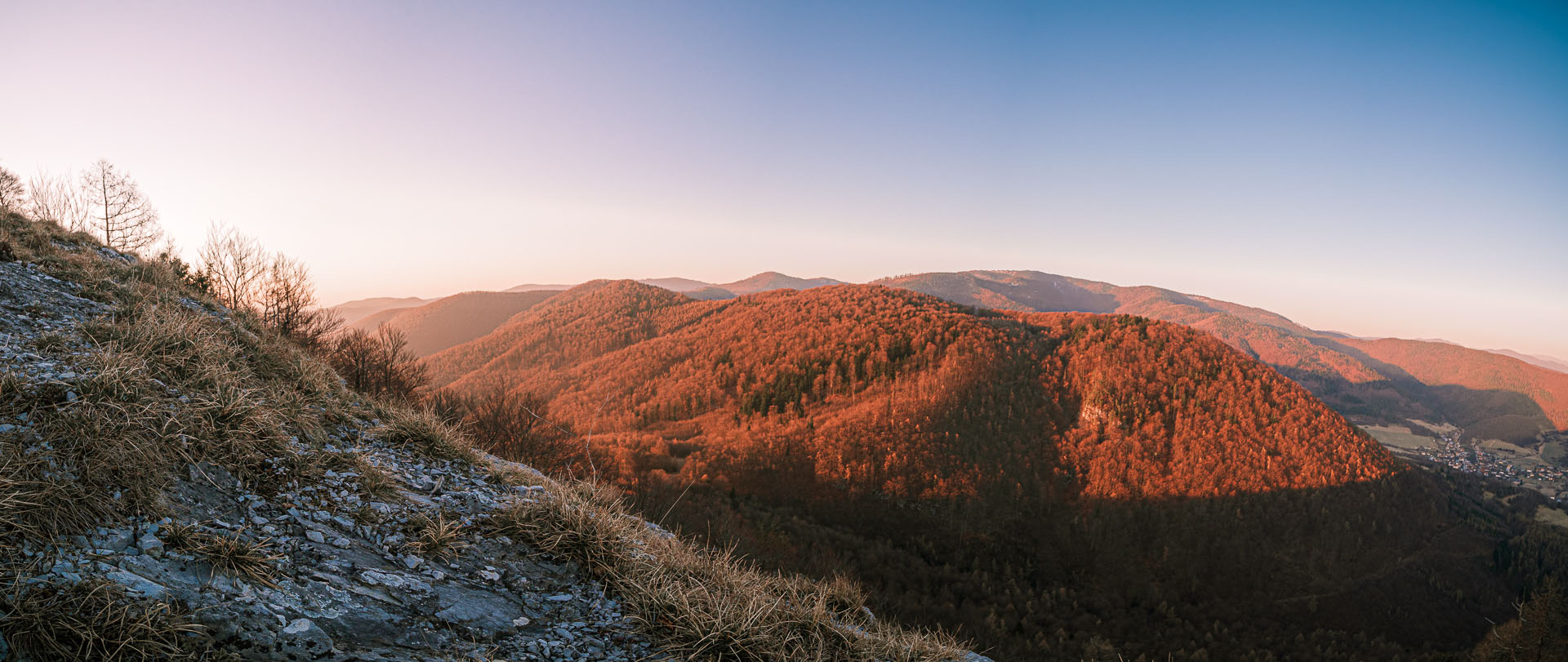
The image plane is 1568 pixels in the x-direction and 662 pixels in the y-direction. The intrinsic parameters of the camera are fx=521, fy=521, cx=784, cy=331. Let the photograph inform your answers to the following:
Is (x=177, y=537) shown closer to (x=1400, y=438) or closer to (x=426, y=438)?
(x=426, y=438)

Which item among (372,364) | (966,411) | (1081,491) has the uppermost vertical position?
(372,364)

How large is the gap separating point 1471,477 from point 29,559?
210m

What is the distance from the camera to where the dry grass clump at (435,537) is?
446 centimetres

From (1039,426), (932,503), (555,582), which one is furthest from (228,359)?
(1039,426)

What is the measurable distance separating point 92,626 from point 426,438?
417 cm

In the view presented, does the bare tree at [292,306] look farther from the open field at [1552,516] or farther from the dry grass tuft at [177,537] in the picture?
the open field at [1552,516]

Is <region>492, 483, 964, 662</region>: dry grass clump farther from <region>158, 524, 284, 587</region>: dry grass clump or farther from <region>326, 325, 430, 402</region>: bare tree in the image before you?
<region>326, 325, 430, 402</region>: bare tree

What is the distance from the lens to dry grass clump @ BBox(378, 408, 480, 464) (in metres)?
6.40

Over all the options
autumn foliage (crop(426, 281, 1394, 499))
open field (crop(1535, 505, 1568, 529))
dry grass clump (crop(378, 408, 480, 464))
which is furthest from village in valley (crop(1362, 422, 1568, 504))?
dry grass clump (crop(378, 408, 480, 464))

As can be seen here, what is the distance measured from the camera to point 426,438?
259 inches

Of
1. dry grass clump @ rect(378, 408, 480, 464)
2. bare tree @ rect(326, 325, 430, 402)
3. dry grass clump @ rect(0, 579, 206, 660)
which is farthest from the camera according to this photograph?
bare tree @ rect(326, 325, 430, 402)

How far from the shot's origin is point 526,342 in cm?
16900

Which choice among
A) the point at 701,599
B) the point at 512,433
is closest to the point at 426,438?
the point at 701,599

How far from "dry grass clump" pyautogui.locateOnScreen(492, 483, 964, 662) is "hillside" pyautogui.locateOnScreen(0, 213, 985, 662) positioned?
2 cm
